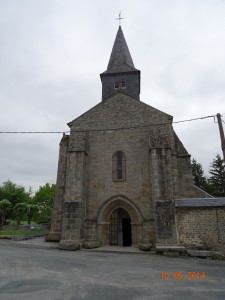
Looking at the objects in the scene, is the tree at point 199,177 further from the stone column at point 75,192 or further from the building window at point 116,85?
the stone column at point 75,192

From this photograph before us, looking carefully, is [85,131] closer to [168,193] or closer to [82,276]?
[168,193]

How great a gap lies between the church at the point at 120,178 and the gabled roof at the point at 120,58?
4503 millimetres

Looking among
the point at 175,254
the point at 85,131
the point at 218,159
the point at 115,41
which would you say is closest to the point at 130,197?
the point at 175,254

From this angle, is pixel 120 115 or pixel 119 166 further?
pixel 120 115

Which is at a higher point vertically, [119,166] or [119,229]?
[119,166]

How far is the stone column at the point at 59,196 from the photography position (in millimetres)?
14094

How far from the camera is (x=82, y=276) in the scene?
672 centimetres

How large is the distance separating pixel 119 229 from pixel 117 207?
1.39 meters

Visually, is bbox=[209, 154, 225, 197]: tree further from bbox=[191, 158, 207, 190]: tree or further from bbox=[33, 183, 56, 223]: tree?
bbox=[33, 183, 56, 223]: tree
